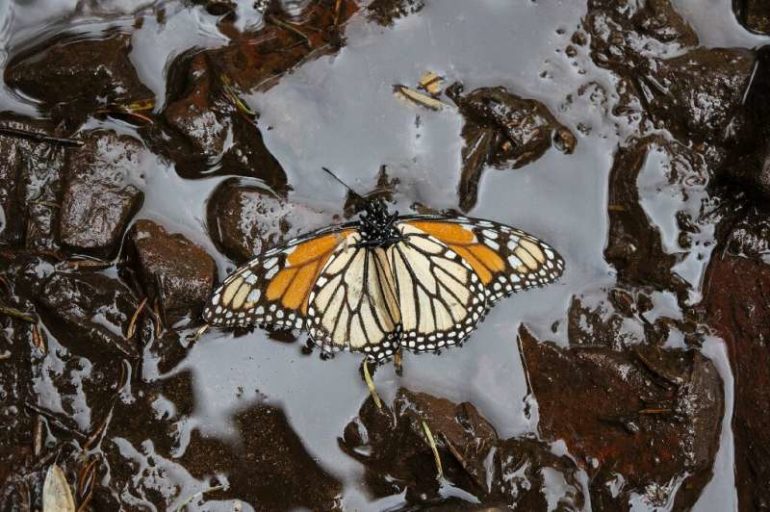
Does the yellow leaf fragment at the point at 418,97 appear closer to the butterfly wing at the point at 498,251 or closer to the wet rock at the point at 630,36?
the butterfly wing at the point at 498,251

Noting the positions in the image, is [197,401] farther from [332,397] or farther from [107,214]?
[107,214]

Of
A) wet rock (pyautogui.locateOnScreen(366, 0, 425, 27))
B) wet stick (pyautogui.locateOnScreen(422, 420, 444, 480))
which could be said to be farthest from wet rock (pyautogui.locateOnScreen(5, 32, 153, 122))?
wet stick (pyautogui.locateOnScreen(422, 420, 444, 480))

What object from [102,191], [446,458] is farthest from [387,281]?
[102,191]

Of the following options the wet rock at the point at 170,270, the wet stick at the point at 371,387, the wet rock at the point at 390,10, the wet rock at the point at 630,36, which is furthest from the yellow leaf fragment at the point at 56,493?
the wet rock at the point at 630,36

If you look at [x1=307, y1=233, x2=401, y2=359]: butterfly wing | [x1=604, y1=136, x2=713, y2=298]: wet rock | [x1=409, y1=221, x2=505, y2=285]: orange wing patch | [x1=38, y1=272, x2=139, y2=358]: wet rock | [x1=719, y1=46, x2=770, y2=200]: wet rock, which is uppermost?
[x1=719, y1=46, x2=770, y2=200]: wet rock

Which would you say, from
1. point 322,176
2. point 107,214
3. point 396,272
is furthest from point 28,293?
point 396,272

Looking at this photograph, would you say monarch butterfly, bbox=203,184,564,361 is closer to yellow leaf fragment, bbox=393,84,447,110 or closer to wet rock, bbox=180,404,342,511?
wet rock, bbox=180,404,342,511
